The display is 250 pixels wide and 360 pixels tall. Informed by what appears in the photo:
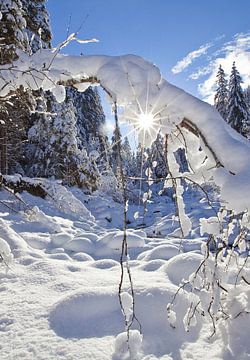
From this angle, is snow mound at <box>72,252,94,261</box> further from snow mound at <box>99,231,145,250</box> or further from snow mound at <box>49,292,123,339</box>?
snow mound at <box>49,292,123,339</box>

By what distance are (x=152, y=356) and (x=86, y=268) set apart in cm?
236

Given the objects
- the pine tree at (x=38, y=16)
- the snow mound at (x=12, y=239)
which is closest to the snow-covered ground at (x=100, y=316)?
the snow mound at (x=12, y=239)

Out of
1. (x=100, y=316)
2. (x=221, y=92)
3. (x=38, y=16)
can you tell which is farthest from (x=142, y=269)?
(x=221, y=92)

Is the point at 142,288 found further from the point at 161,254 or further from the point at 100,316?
the point at 161,254

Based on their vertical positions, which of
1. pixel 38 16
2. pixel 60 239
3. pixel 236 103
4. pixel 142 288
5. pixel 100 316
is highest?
pixel 236 103

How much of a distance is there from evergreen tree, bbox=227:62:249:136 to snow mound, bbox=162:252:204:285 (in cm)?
2998

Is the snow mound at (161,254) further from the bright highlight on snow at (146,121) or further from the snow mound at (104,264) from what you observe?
the bright highlight on snow at (146,121)

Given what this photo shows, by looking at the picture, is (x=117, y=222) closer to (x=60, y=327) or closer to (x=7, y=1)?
(x=7, y=1)

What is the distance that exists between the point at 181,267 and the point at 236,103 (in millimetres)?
30907

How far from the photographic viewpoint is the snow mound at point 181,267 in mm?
4137

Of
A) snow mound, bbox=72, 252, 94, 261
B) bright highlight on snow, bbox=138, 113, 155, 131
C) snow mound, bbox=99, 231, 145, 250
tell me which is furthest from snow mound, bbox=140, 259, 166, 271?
bright highlight on snow, bbox=138, 113, 155, 131

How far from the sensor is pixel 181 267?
168 inches

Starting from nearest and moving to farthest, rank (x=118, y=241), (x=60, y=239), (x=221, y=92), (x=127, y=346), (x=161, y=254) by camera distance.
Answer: (x=127, y=346), (x=161, y=254), (x=118, y=241), (x=60, y=239), (x=221, y=92)

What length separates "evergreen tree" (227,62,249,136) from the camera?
32500 mm
